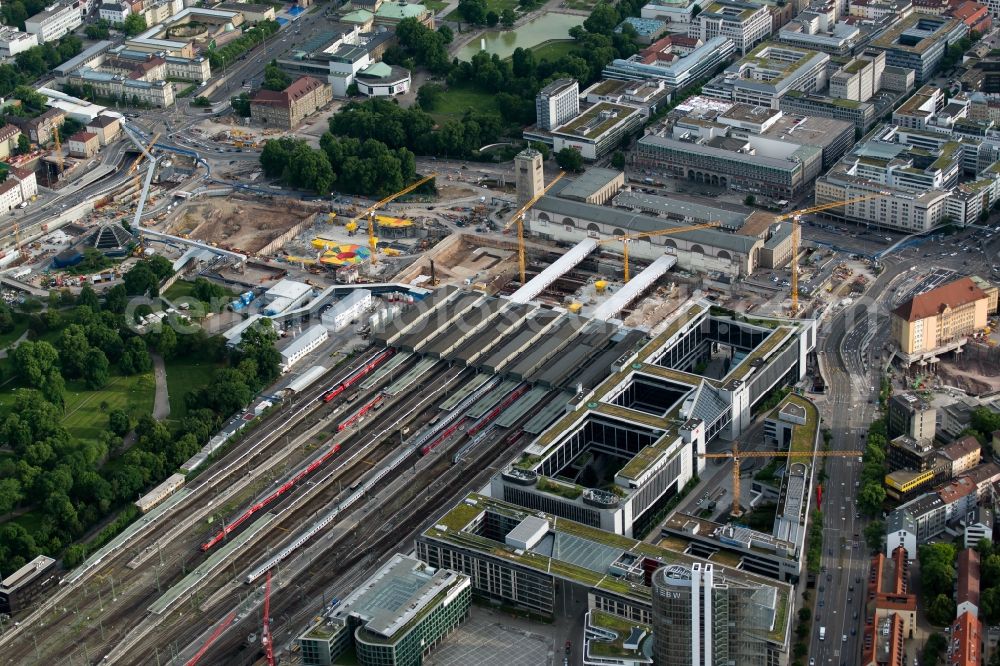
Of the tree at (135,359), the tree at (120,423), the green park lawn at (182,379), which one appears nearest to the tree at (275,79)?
the green park lawn at (182,379)

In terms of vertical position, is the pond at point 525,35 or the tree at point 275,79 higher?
the tree at point 275,79

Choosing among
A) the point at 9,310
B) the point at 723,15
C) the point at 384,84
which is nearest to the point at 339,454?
the point at 9,310

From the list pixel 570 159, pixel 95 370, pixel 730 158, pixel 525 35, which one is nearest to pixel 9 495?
pixel 95 370

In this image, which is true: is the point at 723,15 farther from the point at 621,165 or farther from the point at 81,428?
the point at 81,428

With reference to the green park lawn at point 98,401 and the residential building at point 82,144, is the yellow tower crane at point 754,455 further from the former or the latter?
the residential building at point 82,144

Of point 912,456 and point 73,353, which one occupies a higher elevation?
point 73,353

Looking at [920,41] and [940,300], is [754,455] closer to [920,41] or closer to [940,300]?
[940,300]
